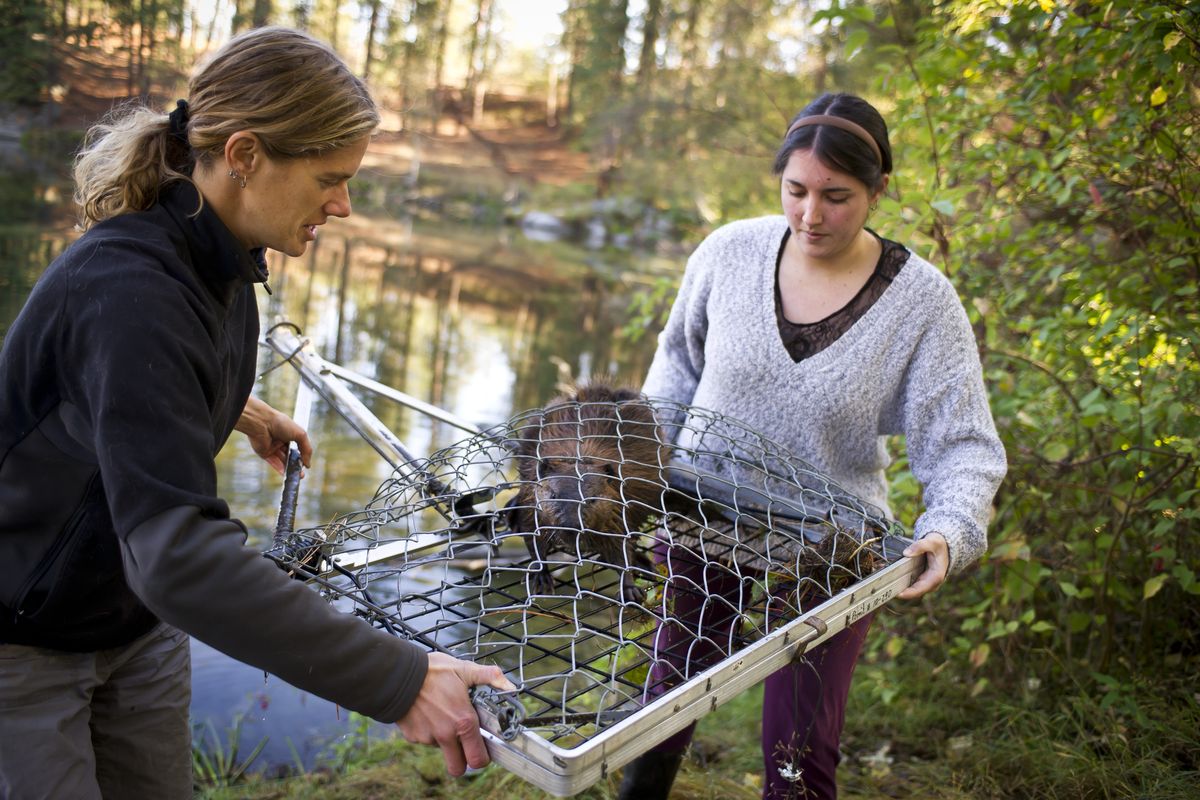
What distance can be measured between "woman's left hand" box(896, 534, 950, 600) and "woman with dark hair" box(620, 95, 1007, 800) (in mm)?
21

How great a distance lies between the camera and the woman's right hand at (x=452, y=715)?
1378 mm

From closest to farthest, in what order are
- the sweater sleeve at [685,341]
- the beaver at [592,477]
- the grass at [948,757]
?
the beaver at [592,477] < the sweater sleeve at [685,341] < the grass at [948,757]

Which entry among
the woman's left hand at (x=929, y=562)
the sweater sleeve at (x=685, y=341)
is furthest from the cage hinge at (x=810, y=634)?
the sweater sleeve at (x=685, y=341)

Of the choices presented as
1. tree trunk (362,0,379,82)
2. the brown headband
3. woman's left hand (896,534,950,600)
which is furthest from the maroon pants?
tree trunk (362,0,379,82)

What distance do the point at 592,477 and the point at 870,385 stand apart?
707 millimetres

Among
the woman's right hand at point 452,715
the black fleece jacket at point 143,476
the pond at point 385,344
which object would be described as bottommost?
the pond at point 385,344

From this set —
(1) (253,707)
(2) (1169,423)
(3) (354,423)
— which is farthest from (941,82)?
(1) (253,707)

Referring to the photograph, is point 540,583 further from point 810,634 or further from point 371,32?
point 371,32

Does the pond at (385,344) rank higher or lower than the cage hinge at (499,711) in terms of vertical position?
lower

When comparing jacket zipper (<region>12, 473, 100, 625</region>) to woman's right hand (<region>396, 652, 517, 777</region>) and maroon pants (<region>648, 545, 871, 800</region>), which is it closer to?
woman's right hand (<region>396, 652, 517, 777</region>)

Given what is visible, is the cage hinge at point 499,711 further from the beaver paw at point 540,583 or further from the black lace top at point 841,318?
the black lace top at point 841,318

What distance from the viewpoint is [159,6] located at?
6617mm

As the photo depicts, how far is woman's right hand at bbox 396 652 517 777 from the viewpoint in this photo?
1.38 m

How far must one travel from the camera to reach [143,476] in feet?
4.34
